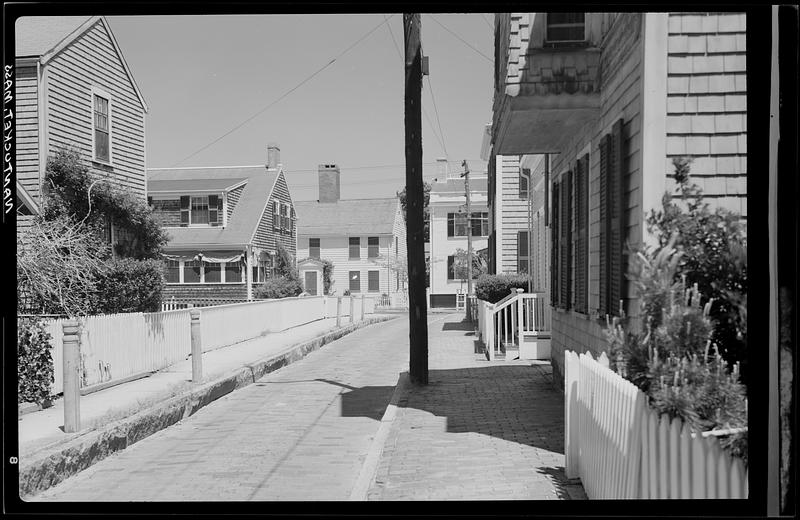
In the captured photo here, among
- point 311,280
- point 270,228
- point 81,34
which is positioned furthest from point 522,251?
point 311,280

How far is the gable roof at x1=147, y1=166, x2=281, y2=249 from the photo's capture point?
20547mm

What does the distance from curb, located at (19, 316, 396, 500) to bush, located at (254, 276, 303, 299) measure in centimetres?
1221

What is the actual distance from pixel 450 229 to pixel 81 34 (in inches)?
1048

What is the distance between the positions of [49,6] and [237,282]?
69.6ft

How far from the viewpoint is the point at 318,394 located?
11.3 metres

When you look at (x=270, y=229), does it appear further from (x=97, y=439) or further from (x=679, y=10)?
(x=679, y=10)

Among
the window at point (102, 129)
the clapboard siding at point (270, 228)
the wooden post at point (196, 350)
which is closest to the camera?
the wooden post at point (196, 350)

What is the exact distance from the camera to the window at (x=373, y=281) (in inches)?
1745

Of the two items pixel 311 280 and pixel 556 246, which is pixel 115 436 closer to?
pixel 556 246

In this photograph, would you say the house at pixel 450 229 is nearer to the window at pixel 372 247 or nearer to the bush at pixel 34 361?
the window at pixel 372 247

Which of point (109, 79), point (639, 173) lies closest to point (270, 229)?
point (109, 79)

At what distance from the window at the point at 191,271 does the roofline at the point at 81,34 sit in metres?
6.81

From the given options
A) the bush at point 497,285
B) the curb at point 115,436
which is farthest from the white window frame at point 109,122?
the bush at point 497,285

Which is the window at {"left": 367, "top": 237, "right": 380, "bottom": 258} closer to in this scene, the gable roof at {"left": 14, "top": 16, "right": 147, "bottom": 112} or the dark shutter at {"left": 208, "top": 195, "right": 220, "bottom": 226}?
the dark shutter at {"left": 208, "top": 195, "right": 220, "bottom": 226}
